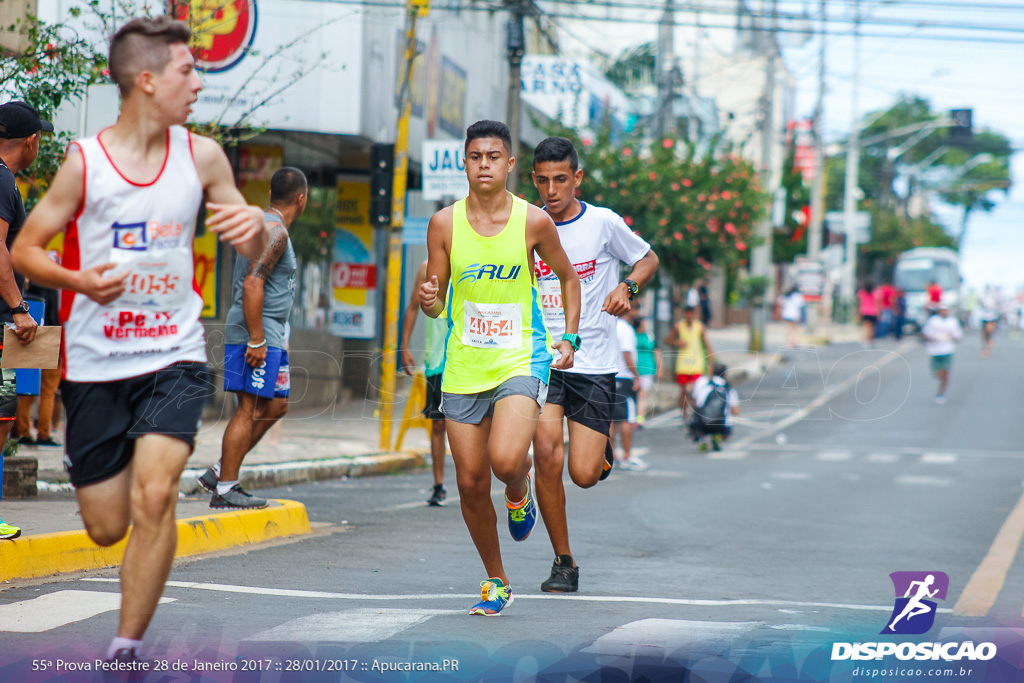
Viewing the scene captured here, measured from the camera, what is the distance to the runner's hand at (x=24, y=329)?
588 centimetres

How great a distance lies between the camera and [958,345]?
42.1m

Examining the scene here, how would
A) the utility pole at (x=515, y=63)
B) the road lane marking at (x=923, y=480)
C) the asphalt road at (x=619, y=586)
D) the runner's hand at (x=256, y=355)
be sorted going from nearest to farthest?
1. the asphalt road at (x=619, y=586)
2. the runner's hand at (x=256, y=355)
3. the road lane marking at (x=923, y=480)
4. the utility pole at (x=515, y=63)

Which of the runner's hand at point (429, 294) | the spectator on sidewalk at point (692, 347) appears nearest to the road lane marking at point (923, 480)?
the spectator on sidewalk at point (692, 347)

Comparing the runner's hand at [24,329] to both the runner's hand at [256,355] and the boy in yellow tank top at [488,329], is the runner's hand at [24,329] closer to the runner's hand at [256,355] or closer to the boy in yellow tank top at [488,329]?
the runner's hand at [256,355]

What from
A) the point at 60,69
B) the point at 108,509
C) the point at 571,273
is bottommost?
the point at 108,509

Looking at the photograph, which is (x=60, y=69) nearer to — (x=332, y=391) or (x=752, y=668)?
(x=752, y=668)

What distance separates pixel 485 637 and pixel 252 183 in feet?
39.6

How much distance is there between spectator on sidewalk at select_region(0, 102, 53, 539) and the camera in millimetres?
5895

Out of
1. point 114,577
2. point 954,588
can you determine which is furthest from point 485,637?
point 954,588

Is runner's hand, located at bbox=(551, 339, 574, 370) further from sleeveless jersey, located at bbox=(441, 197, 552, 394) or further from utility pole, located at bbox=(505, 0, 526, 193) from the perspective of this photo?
utility pole, located at bbox=(505, 0, 526, 193)

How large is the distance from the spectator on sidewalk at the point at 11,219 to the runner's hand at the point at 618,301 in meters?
2.72

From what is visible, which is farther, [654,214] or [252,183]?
[654,214]

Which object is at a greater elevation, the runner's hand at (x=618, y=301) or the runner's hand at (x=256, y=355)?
the runner's hand at (x=618, y=301)

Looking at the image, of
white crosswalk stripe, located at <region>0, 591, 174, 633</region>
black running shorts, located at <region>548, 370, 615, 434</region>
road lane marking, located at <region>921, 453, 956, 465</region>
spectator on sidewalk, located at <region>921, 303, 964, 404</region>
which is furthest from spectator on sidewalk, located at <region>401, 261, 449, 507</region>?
spectator on sidewalk, located at <region>921, 303, 964, 404</region>
